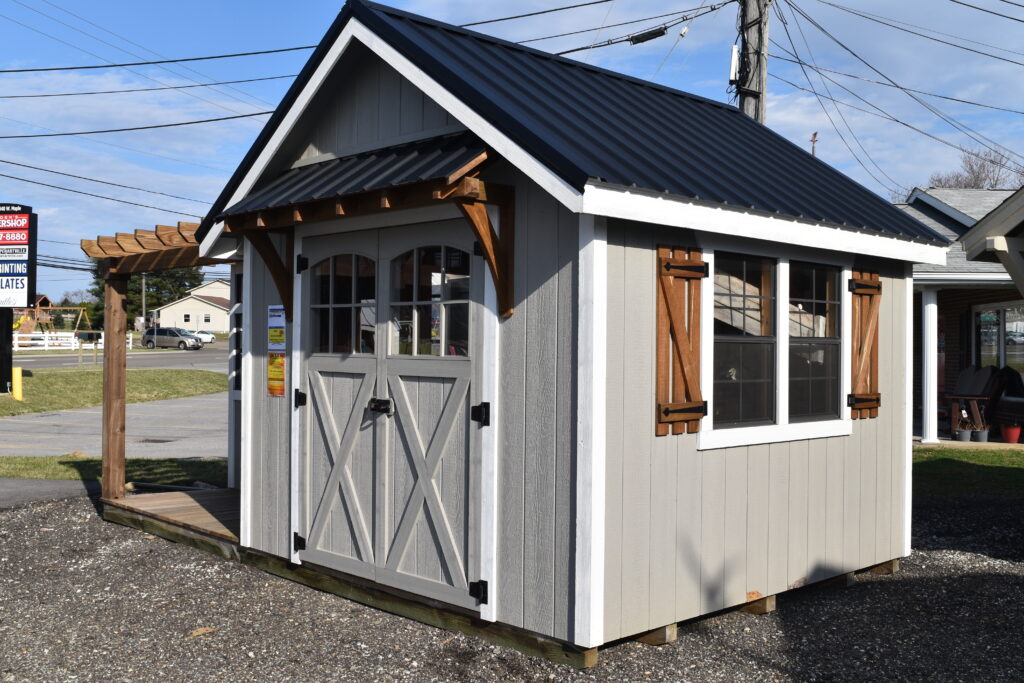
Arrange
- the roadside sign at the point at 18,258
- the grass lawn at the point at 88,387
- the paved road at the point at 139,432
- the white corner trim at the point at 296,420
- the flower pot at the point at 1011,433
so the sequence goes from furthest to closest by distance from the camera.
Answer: the grass lawn at the point at 88,387 < the roadside sign at the point at 18,258 < the paved road at the point at 139,432 < the flower pot at the point at 1011,433 < the white corner trim at the point at 296,420

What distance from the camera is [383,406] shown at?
21.0 ft

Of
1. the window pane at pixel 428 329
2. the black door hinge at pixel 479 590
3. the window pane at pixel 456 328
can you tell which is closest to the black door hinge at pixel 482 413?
the window pane at pixel 456 328

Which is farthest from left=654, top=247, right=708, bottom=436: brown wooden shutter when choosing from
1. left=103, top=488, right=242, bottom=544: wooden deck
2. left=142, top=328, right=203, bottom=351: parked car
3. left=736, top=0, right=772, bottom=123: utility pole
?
left=142, top=328, right=203, bottom=351: parked car

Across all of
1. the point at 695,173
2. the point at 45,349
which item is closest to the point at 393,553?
the point at 695,173

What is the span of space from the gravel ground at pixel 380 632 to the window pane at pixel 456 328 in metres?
1.68

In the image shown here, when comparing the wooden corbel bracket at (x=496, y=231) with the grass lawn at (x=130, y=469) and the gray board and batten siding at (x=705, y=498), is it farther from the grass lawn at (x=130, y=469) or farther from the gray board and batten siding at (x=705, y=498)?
the grass lawn at (x=130, y=469)

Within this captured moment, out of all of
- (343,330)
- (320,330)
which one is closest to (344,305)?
(343,330)

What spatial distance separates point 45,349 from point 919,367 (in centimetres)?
4076

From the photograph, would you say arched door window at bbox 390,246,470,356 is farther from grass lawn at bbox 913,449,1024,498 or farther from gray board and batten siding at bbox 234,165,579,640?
grass lawn at bbox 913,449,1024,498

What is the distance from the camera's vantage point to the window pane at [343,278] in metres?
6.85

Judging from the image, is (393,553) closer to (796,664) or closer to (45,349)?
(796,664)

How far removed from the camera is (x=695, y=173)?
601 centimetres

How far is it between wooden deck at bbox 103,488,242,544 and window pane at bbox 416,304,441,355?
2741 mm

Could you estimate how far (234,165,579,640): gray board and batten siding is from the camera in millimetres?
5371
